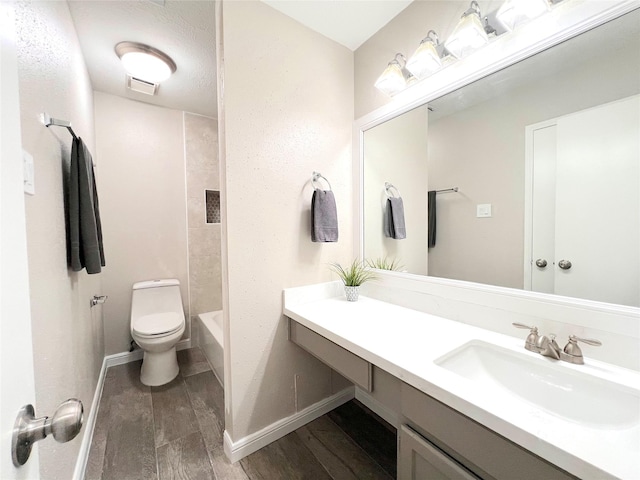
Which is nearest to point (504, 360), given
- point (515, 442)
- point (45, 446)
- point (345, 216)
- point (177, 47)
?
point (515, 442)

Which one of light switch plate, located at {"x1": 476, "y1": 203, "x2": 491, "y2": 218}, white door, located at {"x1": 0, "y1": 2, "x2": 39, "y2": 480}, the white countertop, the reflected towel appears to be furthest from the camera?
the reflected towel

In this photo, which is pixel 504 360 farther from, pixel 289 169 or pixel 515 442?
pixel 289 169

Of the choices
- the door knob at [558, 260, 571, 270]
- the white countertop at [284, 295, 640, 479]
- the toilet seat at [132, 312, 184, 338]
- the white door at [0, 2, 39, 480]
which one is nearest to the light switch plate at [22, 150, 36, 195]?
the white door at [0, 2, 39, 480]

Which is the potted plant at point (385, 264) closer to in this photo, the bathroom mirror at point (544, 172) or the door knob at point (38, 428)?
the bathroom mirror at point (544, 172)

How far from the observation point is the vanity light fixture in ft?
3.53

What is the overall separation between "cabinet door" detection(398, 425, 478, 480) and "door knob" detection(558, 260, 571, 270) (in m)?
0.81

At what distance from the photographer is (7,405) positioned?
1.10 feet

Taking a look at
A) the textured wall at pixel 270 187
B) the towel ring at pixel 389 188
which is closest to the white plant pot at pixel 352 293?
the textured wall at pixel 270 187

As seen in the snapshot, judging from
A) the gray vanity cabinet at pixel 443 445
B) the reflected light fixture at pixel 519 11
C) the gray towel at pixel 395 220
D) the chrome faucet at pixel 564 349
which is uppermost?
the reflected light fixture at pixel 519 11

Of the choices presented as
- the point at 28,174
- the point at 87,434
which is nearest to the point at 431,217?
the point at 28,174

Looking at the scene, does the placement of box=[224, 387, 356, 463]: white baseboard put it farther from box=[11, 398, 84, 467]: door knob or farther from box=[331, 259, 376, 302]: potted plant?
box=[11, 398, 84, 467]: door knob

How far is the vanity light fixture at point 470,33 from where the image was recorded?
1.08 meters

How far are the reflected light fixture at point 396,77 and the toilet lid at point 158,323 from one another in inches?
87.8

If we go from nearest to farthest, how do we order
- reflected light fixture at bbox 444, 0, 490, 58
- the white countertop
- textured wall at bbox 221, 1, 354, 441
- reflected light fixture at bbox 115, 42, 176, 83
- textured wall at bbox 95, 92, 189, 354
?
the white countertop → reflected light fixture at bbox 444, 0, 490, 58 → textured wall at bbox 221, 1, 354, 441 → reflected light fixture at bbox 115, 42, 176, 83 → textured wall at bbox 95, 92, 189, 354
